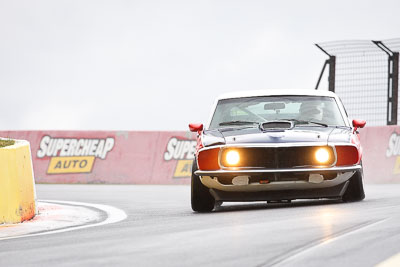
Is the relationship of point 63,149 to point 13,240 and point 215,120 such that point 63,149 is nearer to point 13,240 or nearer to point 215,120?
point 215,120

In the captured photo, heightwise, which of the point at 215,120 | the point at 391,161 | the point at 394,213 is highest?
the point at 215,120

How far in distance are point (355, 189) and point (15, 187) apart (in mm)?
3688

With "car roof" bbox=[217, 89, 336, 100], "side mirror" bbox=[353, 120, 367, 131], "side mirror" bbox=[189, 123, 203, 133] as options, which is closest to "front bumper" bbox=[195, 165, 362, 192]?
"side mirror" bbox=[353, 120, 367, 131]

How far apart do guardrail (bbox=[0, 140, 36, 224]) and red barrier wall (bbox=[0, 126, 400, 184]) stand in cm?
1181

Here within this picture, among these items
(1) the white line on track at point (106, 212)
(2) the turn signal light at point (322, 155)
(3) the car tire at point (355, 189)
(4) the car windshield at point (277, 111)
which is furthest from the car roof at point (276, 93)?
(1) the white line on track at point (106, 212)

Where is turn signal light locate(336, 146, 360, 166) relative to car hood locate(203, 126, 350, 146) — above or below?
below

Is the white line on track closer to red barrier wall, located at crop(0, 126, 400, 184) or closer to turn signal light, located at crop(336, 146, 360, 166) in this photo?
turn signal light, located at crop(336, 146, 360, 166)

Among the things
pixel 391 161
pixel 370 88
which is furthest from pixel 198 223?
pixel 391 161

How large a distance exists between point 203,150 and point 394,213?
215 centimetres

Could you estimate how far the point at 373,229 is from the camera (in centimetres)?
652

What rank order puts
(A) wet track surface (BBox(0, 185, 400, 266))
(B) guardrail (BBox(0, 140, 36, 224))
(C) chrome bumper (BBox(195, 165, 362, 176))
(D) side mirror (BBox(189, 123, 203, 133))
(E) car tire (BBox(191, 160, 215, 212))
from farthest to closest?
(D) side mirror (BBox(189, 123, 203, 133)) → (E) car tire (BBox(191, 160, 215, 212)) → (B) guardrail (BBox(0, 140, 36, 224)) → (C) chrome bumper (BBox(195, 165, 362, 176)) → (A) wet track surface (BBox(0, 185, 400, 266))

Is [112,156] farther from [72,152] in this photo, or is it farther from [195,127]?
[195,127]

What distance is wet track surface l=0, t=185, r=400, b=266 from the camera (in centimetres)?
527

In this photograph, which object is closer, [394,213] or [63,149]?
[394,213]
